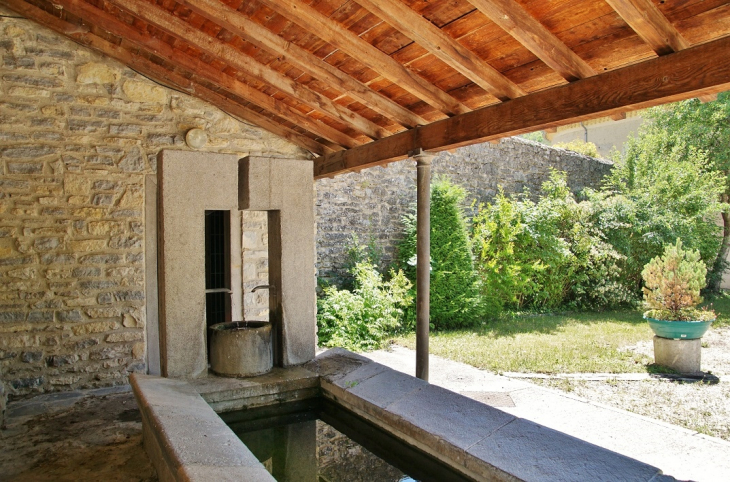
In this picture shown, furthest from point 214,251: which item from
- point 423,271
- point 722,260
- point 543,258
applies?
point 722,260

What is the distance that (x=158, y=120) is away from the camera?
5.02 metres

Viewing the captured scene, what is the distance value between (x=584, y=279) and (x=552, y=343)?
9.95 feet

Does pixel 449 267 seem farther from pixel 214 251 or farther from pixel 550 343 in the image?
pixel 214 251

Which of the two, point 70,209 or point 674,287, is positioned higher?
point 70,209

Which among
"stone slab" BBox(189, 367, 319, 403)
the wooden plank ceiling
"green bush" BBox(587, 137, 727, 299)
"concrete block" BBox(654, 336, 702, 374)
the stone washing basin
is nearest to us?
the wooden plank ceiling

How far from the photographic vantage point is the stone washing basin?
3.74 meters

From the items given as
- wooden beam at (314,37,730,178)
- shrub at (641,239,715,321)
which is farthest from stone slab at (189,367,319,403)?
shrub at (641,239,715,321)

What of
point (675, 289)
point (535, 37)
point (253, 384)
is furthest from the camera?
point (675, 289)

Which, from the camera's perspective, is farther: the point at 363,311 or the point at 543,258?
the point at 543,258

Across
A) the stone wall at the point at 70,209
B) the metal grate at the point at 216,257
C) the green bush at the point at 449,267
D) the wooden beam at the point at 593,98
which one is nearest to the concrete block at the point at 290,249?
the wooden beam at the point at 593,98

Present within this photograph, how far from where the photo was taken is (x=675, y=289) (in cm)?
579

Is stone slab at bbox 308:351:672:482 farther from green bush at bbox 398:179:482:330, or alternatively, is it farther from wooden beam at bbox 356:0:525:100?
green bush at bbox 398:179:482:330

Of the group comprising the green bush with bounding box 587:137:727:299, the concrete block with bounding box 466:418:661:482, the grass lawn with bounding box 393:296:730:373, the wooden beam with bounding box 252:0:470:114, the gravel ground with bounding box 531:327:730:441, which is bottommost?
the gravel ground with bounding box 531:327:730:441

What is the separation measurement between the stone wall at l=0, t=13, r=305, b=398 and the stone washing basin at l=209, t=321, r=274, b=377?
1.50 m
